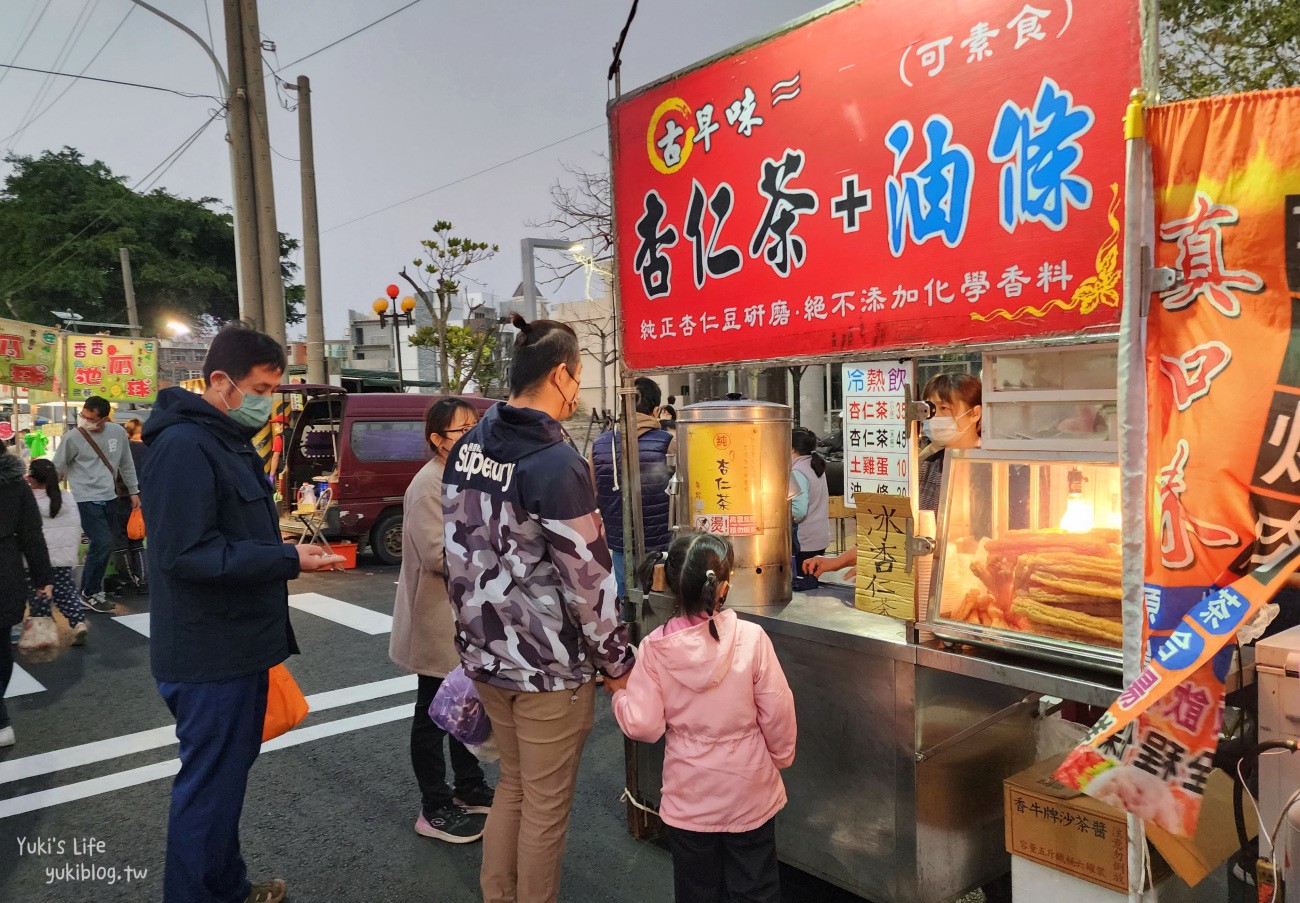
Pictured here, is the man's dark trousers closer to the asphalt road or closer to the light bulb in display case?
the asphalt road

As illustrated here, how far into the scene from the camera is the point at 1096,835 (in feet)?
→ 7.62

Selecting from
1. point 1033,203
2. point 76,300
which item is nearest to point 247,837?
point 1033,203

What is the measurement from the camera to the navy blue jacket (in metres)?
5.13

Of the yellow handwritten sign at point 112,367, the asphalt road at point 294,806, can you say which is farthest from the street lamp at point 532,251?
the asphalt road at point 294,806

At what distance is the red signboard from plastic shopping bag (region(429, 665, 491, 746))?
1.52m

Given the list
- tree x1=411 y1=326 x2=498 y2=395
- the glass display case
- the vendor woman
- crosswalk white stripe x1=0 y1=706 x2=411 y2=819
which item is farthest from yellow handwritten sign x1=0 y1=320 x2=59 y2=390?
tree x1=411 y1=326 x2=498 y2=395

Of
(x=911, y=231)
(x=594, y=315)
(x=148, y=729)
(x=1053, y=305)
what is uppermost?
(x=594, y=315)

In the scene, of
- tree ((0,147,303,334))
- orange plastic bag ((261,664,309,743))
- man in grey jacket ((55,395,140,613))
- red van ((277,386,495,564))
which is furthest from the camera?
tree ((0,147,303,334))

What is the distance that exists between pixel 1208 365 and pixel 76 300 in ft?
124

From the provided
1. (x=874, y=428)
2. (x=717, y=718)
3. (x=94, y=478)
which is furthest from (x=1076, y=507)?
(x=94, y=478)

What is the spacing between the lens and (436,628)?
11.8 ft

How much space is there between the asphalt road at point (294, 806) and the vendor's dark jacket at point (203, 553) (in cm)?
123

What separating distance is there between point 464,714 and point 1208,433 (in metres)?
2.45

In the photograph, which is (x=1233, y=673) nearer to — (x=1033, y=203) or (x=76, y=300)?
(x=1033, y=203)
